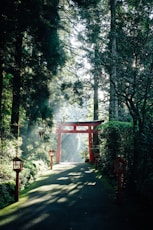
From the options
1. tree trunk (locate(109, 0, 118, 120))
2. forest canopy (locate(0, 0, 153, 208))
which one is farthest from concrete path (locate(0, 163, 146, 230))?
tree trunk (locate(109, 0, 118, 120))

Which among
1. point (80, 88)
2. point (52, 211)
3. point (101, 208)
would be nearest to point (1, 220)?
point (52, 211)

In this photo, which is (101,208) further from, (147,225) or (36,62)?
(36,62)

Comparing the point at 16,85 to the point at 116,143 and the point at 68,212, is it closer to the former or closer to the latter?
the point at 116,143

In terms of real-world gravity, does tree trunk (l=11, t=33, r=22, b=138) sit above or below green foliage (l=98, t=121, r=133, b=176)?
above

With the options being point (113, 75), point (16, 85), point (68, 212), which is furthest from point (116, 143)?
point (16, 85)

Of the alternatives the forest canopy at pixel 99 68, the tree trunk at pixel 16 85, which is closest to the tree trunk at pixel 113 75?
the forest canopy at pixel 99 68

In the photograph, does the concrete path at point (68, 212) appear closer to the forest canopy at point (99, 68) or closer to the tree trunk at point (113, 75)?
the forest canopy at point (99, 68)

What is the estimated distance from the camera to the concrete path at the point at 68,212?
482cm

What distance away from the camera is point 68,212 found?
19.0 feet

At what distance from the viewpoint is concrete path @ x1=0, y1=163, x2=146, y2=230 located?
190 inches

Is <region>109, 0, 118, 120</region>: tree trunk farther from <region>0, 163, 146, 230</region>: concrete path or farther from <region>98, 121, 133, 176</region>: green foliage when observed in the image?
<region>0, 163, 146, 230</region>: concrete path

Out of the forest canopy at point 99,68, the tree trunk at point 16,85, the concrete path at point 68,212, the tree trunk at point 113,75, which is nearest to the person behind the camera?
Result: the concrete path at point 68,212

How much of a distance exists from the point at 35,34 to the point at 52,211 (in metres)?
6.75

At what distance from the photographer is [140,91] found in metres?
8.32
